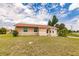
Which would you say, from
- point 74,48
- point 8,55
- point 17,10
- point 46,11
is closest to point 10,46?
point 8,55

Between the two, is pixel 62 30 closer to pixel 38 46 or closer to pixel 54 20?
pixel 54 20

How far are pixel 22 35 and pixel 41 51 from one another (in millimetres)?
371

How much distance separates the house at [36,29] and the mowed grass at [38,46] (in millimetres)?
59

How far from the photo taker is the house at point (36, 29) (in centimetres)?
304

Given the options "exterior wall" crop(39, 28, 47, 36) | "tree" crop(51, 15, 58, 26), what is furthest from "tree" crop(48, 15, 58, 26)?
"exterior wall" crop(39, 28, 47, 36)

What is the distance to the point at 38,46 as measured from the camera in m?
3.02

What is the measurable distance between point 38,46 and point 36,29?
0.81 ft

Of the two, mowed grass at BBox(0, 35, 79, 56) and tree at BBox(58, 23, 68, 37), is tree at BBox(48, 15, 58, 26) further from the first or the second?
mowed grass at BBox(0, 35, 79, 56)

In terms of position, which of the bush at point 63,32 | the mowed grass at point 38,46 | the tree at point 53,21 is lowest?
the mowed grass at point 38,46

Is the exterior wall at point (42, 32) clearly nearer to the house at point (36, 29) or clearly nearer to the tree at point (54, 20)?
the house at point (36, 29)

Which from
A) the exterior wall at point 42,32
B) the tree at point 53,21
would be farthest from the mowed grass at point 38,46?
the tree at point 53,21

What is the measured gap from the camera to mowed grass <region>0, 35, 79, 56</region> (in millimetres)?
2965

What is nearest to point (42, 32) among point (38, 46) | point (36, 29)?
point (36, 29)

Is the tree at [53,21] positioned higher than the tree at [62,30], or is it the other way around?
Answer: the tree at [53,21]
